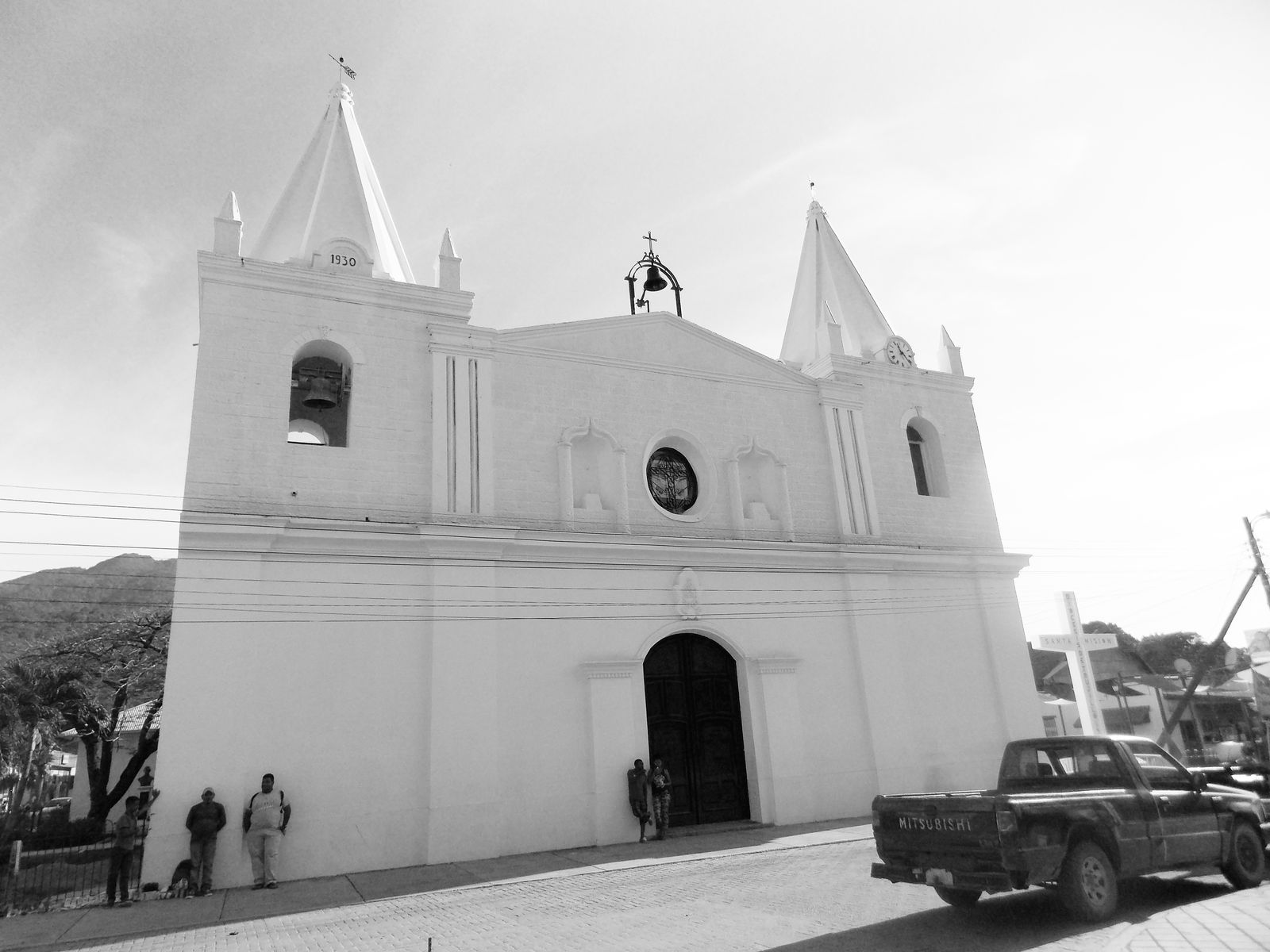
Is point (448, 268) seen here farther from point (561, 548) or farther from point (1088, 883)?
point (1088, 883)

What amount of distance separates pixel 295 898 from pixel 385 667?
3.15m

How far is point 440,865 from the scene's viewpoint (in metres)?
11.2

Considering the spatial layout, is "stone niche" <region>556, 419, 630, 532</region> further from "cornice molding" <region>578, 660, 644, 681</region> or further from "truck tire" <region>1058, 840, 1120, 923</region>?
"truck tire" <region>1058, 840, 1120, 923</region>

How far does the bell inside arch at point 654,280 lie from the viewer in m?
17.8

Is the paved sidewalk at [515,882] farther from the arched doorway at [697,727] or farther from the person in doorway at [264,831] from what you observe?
the arched doorway at [697,727]

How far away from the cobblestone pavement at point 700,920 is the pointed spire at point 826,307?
38.2 ft

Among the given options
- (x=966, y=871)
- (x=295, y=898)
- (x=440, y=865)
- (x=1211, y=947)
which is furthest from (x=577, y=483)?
(x=1211, y=947)

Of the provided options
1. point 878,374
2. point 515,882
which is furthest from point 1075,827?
point 878,374

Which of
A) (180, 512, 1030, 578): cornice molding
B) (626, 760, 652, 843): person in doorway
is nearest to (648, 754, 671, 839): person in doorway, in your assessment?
(626, 760, 652, 843): person in doorway

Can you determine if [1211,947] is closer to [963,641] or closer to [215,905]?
[215,905]

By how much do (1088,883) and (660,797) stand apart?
7132 millimetres

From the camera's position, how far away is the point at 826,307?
61.5 feet

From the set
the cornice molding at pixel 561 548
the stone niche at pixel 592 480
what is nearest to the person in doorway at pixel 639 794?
the cornice molding at pixel 561 548

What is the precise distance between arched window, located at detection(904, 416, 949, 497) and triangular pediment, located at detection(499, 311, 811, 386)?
3.12 metres
